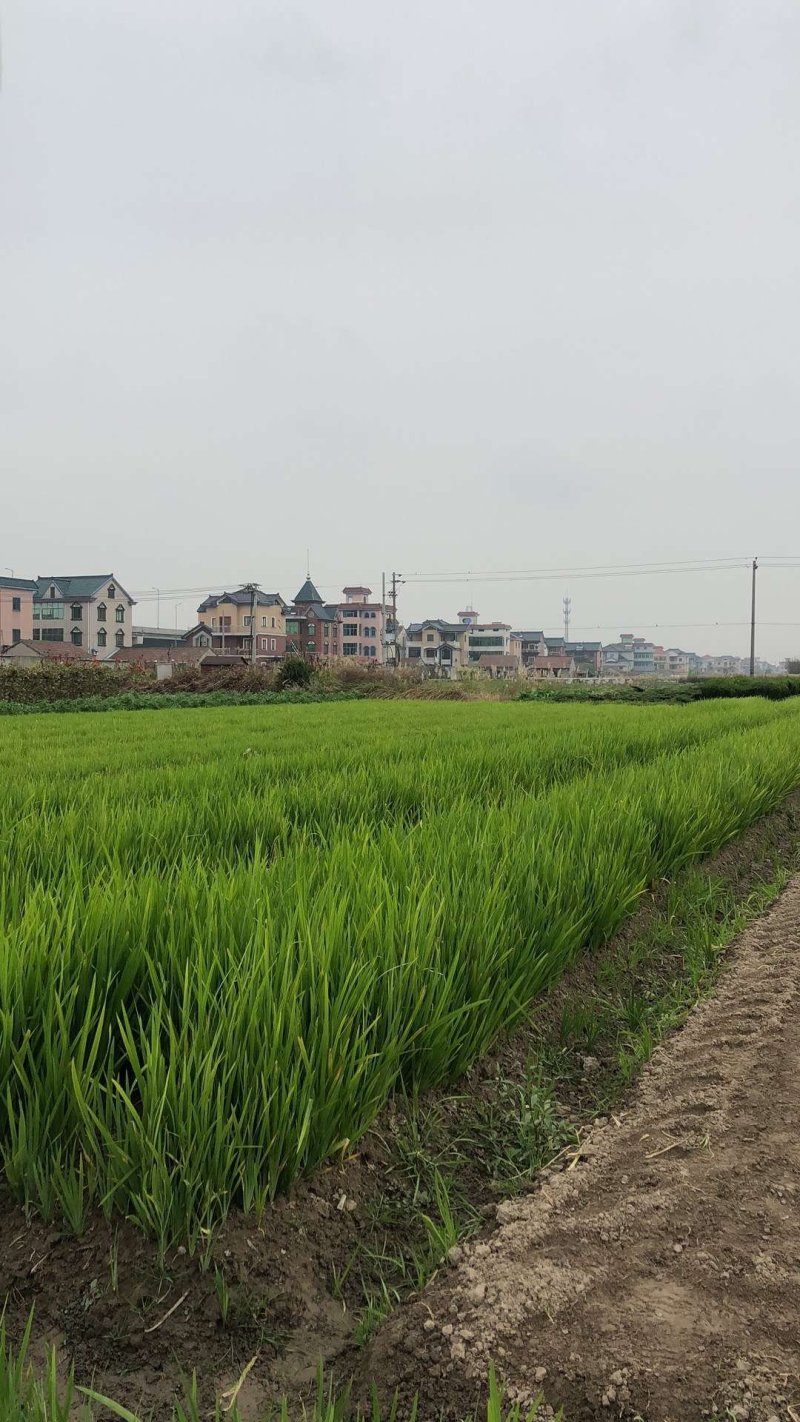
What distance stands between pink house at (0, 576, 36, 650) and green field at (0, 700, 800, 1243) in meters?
59.0

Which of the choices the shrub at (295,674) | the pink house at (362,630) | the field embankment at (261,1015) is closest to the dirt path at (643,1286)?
the field embankment at (261,1015)

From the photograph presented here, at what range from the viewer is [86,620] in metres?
63.0

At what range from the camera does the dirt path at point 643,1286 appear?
1.20 m

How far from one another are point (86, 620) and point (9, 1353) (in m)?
66.8

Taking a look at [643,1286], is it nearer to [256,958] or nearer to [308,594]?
[256,958]

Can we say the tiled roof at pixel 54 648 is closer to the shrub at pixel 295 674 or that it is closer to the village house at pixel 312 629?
the village house at pixel 312 629

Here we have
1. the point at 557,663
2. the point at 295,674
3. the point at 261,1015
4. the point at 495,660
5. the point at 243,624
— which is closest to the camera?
the point at 261,1015

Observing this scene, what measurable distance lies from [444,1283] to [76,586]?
2701 inches

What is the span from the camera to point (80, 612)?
63094mm

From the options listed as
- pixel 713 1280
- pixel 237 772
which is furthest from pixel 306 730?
pixel 713 1280

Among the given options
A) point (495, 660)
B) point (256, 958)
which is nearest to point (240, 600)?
point (495, 660)

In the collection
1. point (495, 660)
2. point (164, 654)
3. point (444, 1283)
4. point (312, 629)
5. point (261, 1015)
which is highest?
point (312, 629)

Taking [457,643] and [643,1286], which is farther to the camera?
[457,643]

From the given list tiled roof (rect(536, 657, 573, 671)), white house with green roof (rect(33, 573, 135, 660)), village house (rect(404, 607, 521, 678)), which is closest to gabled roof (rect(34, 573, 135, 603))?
white house with green roof (rect(33, 573, 135, 660))
